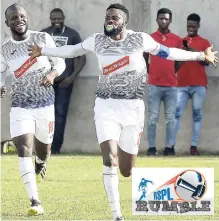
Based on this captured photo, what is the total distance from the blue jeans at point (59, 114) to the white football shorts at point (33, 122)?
260 inches

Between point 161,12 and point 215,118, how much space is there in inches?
97.2

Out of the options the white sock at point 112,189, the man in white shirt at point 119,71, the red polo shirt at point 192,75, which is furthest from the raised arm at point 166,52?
the red polo shirt at point 192,75

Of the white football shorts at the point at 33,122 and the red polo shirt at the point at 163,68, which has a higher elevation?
the white football shorts at the point at 33,122

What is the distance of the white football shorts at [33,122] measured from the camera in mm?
13109

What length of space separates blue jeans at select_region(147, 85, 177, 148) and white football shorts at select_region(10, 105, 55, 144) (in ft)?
20.0

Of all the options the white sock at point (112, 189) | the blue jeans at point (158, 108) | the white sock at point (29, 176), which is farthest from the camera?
the blue jeans at point (158, 108)

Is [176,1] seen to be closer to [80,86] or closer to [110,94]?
[80,86]

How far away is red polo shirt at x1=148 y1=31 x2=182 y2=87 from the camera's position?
1958cm

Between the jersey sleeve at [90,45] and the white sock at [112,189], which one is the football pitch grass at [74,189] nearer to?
the white sock at [112,189]

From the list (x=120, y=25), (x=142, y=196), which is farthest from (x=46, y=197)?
(x=120, y=25)

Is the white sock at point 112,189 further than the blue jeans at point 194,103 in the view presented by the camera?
No

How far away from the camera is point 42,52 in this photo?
12.7 metres

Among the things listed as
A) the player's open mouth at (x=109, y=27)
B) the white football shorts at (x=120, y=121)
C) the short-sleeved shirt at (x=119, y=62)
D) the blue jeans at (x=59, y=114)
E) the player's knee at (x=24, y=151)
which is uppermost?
the player's open mouth at (x=109, y=27)

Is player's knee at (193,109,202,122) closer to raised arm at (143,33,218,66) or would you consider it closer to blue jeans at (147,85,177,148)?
blue jeans at (147,85,177,148)
